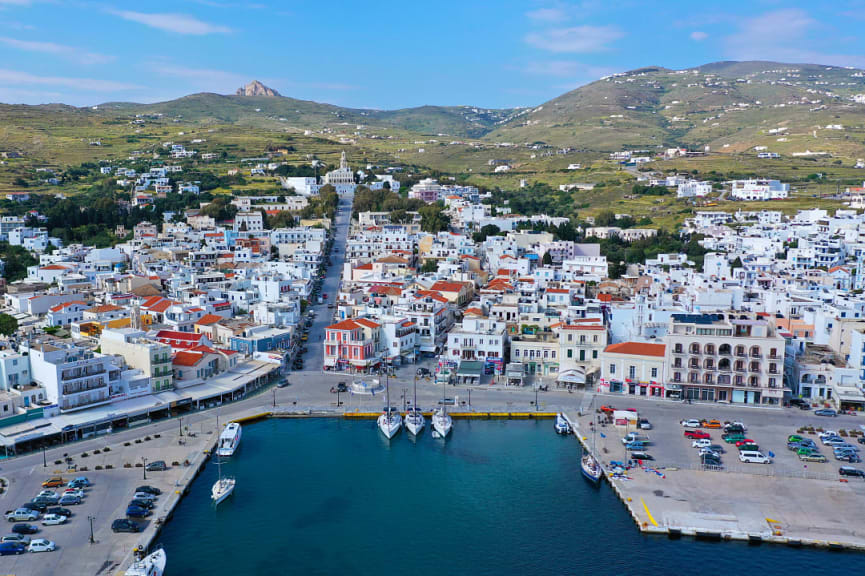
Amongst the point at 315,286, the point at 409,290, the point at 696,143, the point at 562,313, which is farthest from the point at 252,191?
the point at 696,143

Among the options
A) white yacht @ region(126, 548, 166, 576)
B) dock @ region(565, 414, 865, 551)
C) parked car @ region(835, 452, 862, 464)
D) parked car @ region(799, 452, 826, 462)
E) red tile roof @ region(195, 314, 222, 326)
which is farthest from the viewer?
red tile roof @ region(195, 314, 222, 326)

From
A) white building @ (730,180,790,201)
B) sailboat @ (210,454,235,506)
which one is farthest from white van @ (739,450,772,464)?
white building @ (730,180,790,201)

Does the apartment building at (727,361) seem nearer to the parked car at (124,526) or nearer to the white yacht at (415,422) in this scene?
the white yacht at (415,422)

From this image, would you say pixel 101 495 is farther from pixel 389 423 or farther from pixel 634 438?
pixel 634 438

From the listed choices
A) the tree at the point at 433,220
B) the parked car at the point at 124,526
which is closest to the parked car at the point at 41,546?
the parked car at the point at 124,526

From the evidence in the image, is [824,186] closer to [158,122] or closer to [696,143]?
[696,143]

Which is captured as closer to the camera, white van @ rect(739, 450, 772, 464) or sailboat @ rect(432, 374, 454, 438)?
white van @ rect(739, 450, 772, 464)

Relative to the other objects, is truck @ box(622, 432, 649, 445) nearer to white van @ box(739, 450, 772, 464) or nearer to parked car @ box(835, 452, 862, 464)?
white van @ box(739, 450, 772, 464)
